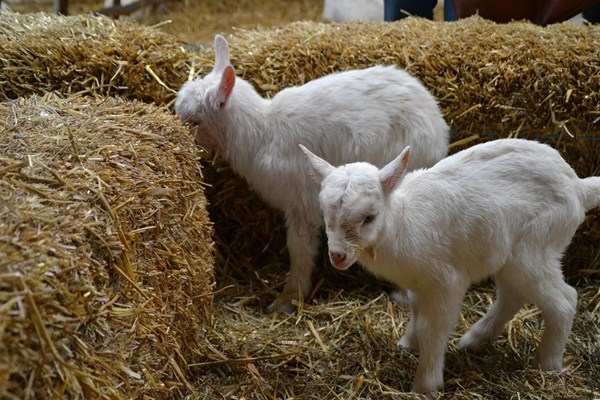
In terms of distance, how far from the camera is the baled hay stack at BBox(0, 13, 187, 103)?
14.6 feet

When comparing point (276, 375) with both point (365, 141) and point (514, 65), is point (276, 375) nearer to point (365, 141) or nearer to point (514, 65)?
point (365, 141)

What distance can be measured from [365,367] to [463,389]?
0.49 m

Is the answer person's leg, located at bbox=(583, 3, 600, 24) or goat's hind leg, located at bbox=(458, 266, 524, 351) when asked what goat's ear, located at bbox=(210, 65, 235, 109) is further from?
person's leg, located at bbox=(583, 3, 600, 24)

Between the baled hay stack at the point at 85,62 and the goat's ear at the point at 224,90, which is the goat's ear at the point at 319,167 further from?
the baled hay stack at the point at 85,62

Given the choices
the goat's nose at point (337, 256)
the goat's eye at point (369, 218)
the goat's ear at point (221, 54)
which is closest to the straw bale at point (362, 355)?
the goat's nose at point (337, 256)

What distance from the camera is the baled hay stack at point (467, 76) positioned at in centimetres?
436

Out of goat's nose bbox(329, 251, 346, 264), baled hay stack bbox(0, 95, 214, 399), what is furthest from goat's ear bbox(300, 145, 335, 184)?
baled hay stack bbox(0, 95, 214, 399)

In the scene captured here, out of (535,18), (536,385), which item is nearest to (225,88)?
(536,385)

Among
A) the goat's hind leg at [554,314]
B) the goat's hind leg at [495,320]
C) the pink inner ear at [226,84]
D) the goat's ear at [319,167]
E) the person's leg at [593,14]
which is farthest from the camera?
the person's leg at [593,14]

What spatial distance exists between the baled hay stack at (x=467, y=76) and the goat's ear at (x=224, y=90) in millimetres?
525

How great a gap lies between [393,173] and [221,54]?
5.78ft

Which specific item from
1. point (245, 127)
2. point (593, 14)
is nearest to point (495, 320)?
point (245, 127)

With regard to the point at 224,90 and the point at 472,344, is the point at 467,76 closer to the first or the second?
the point at 224,90

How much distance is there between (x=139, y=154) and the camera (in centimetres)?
318
